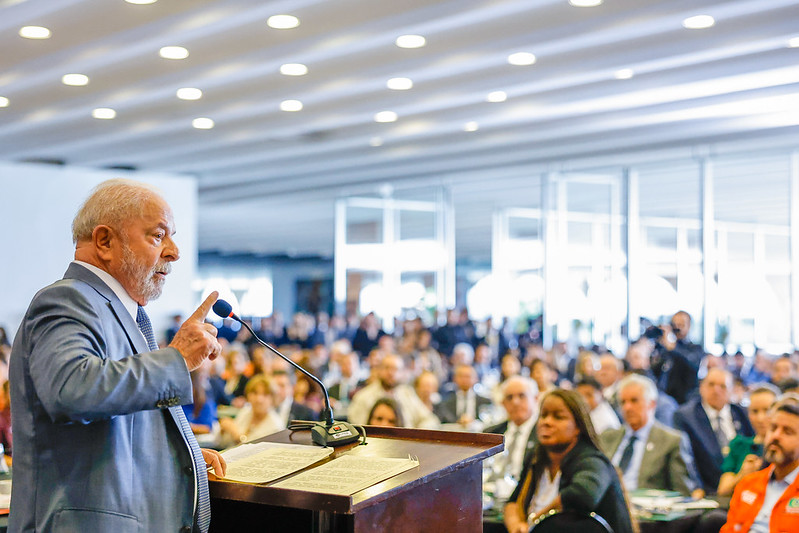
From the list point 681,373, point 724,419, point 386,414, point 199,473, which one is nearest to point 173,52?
point 386,414

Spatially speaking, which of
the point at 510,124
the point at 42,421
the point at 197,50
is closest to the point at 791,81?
the point at 510,124

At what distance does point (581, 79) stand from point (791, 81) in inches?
81.6

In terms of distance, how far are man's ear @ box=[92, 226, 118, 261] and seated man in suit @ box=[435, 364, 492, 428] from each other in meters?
6.41

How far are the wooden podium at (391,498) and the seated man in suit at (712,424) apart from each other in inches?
168

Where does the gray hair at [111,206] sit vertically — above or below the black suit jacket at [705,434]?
above

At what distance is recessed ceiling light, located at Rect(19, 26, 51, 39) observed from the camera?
6.81 m

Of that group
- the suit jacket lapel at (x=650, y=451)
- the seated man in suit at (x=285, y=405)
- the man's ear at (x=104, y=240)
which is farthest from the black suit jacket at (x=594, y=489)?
the seated man in suit at (x=285, y=405)

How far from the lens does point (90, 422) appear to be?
1663 mm

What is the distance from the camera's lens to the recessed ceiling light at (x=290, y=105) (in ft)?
30.1

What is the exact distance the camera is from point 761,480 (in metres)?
3.99

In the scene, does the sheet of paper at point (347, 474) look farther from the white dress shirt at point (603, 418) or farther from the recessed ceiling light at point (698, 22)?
the recessed ceiling light at point (698, 22)

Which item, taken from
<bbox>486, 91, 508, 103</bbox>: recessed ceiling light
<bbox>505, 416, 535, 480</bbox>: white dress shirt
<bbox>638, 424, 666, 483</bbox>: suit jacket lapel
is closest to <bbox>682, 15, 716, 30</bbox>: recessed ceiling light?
<bbox>486, 91, 508, 103</bbox>: recessed ceiling light

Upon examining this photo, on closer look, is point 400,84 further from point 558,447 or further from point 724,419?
point 558,447

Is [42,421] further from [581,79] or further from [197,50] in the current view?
[581,79]
